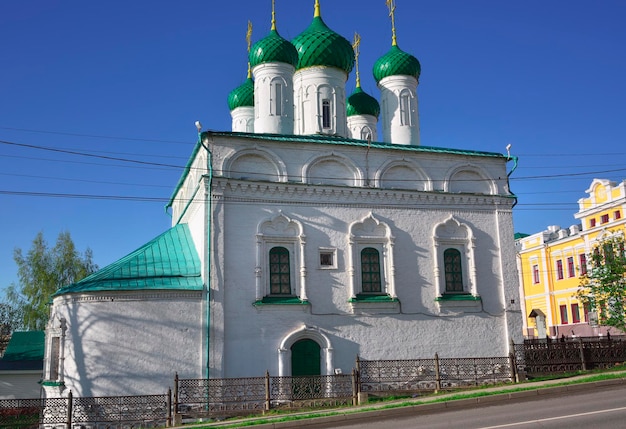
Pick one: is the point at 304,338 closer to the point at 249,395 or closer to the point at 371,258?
the point at 249,395

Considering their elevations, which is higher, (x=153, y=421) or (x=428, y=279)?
(x=428, y=279)

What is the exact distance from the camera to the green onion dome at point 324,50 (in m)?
19.2

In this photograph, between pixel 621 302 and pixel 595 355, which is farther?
pixel 621 302

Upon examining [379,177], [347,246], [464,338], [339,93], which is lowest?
[464,338]

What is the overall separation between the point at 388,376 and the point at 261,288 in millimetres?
3866

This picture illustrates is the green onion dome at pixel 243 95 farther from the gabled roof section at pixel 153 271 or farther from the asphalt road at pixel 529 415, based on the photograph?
the asphalt road at pixel 529 415

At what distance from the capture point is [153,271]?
1535 centimetres

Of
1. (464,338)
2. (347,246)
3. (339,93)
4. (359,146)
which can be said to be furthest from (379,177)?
(464,338)

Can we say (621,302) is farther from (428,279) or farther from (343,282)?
(343,282)

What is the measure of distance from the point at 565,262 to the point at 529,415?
2685cm

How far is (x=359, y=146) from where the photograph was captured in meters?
17.0

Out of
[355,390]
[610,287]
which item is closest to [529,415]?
[355,390]

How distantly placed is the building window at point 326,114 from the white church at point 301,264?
0.04 m

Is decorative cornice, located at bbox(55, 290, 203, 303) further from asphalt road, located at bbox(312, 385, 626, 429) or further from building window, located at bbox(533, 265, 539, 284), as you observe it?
building window, located at bbox(533, 265, 539, 284)
